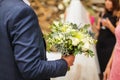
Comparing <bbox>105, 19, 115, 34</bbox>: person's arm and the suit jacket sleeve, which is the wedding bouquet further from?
<bbox>105, 19, 115, 34</bbox>: person's arm

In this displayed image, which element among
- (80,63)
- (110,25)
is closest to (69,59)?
(80,63)

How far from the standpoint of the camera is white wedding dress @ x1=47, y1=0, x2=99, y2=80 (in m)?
2.19

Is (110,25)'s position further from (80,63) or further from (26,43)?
(26,43)

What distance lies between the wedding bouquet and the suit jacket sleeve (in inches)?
8.7

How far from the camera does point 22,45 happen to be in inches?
51.9

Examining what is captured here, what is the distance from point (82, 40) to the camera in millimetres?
1570

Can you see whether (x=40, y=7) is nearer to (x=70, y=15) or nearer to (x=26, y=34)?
(x=70, y=15)

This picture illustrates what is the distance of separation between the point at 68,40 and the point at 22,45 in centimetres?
32

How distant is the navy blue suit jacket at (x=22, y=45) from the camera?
52.0 inches

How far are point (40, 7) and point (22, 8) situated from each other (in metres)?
4.01

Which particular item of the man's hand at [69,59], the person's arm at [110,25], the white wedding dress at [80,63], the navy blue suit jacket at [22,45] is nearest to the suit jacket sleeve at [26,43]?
the navy blue suit jacket at [22,45]

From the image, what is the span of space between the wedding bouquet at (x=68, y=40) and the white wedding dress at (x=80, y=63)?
0.51 m

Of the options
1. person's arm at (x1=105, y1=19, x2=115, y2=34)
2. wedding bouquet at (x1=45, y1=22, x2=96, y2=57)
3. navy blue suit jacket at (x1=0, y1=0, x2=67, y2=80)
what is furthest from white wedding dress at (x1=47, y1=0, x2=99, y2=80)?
person's arm at (x1=105, y1=19, x2=115, y2=34)

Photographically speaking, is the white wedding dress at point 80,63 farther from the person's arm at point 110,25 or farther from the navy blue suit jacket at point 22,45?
the person's arm at point 110,25
